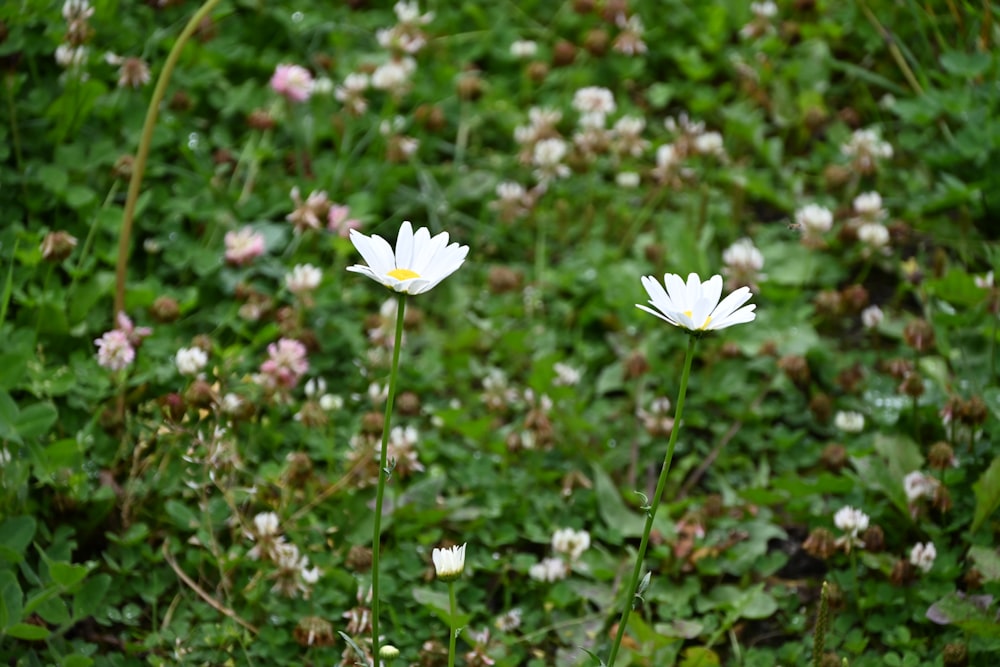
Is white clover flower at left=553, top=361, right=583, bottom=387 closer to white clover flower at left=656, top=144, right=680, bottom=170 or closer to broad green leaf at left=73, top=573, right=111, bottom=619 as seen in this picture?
white clover flower at left=656, top=144, right=680, bottom=170

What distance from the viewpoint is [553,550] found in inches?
89.1

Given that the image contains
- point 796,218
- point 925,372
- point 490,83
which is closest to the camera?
point 925,372

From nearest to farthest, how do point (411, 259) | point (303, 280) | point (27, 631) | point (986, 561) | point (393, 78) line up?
point (411, 259) < point (27, 631) < point (986, 561) < point (303, 280) < point (393, 78)

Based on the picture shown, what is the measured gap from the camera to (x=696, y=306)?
1.48 metres

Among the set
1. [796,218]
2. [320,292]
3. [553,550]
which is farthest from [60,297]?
[796,218]

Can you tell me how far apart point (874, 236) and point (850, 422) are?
660mm

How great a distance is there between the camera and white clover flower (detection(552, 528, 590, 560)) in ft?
7.24

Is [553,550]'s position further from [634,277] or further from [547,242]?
[547,242]

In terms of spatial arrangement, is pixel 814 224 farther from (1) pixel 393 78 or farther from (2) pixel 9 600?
(2) pixel 9 600

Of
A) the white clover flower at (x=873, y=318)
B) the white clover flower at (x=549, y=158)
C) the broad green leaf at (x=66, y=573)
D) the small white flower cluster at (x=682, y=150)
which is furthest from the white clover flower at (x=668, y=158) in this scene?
the broad green leaf at (x=66, y=573)

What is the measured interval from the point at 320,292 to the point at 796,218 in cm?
135

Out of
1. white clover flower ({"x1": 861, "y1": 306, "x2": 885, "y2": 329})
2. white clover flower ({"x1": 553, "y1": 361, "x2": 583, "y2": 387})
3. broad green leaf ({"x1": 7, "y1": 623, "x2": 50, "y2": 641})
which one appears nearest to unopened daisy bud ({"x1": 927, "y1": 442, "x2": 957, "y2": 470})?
white clover flower ({"x1": 861, "y1": 306, "x2": 885, "y2": 329})

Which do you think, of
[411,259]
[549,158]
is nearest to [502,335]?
[549,158]

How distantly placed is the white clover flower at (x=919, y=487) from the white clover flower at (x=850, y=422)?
0.87ft
